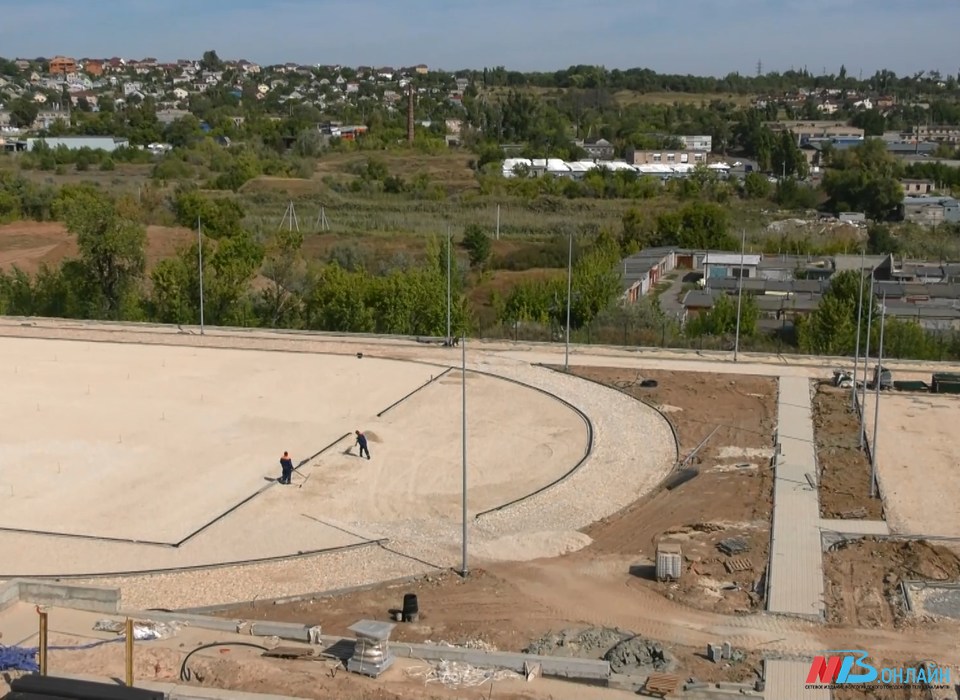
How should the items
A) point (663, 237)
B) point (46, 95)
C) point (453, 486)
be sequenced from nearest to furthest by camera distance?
point (453, 486), point (663, 237), point (46, 95)

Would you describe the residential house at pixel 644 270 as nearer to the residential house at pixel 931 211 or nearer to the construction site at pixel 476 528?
the construction site at pixel 476 528

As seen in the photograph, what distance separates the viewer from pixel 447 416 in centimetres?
2773

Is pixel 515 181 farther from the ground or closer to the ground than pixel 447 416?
farther from the ground

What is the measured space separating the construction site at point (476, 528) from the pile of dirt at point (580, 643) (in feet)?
0.21

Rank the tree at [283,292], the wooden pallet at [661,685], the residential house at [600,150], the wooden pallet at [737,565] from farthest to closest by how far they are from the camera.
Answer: the residential house at [600,150]
the tree at [283,292]
the wooden pallet at [737,565]
the wooden pallet at [661,685]

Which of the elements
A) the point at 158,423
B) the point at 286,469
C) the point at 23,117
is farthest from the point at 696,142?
the point at 286,469

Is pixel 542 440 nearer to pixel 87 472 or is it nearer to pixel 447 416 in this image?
pixel 447 416

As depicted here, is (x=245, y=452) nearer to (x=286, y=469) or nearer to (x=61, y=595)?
(x=286, y=469)

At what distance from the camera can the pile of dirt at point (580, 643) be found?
49.4 feet

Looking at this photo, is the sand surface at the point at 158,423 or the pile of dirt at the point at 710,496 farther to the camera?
the sand surface at the point at 158,423

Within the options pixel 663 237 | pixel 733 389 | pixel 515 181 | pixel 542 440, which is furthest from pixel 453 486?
pixel 515 181

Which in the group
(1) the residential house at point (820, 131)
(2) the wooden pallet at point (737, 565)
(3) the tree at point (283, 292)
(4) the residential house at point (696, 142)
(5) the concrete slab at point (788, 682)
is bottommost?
(5) the concrete slab at point (788, 682)

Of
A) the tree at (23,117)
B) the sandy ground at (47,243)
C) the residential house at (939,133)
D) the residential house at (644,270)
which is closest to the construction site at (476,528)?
the residential house at (644,270)

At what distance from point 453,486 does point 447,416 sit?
17.0 feet
